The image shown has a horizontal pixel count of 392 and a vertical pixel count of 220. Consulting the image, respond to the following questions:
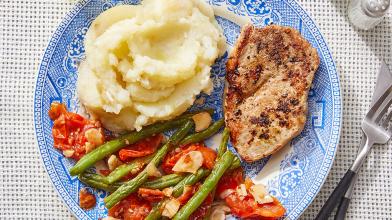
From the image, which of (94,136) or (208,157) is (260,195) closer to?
(208,157)

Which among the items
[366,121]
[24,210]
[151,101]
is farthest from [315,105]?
[24,210]

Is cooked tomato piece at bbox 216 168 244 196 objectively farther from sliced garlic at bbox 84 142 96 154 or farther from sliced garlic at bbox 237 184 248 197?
sliced garlic at bbox 84 142 96 154

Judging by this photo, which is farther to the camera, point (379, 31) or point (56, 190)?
point (379, 31)

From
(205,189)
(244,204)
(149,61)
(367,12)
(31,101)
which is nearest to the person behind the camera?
(149,61)

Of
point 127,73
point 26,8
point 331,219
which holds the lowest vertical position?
point 331,219

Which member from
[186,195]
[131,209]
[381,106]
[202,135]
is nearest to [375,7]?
[381,106]

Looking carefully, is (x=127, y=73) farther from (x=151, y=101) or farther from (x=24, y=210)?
(x=24, y=210)

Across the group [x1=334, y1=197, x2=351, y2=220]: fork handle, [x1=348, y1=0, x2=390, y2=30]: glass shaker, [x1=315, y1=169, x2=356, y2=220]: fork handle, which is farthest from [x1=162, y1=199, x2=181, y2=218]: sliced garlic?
[x1=348, y1=0, x2=390, y2=30]: glass shaker

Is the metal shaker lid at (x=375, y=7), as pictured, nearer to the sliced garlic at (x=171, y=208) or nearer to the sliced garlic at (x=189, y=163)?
the sliced garlic at (x=189, y=163)
